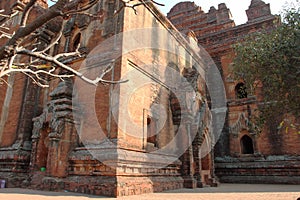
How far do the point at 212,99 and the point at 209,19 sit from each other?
10.5 m

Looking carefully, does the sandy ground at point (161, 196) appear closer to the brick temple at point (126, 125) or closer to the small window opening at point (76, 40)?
the brick temple at point (126, 125)

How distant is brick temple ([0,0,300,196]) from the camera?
776 centimetres

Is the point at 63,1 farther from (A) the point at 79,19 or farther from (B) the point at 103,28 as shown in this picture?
(A) the point at 79,19

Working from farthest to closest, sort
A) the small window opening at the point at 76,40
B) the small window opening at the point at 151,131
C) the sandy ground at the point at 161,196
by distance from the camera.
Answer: the small window opening at the point at 76,40 < the small window opening at the point at 151,131 < the sandy ground at the point at 161,196

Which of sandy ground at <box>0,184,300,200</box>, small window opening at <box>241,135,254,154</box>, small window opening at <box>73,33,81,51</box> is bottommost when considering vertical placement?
sandy ground at <box>0,184,300,200</box>

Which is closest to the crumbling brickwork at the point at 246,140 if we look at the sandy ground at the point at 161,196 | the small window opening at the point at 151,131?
the sandy ground at the point at 161,196

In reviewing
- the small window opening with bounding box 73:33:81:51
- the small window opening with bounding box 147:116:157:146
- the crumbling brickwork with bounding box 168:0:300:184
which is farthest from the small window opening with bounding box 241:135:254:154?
the small window opening with bounding box 73:33:81:51

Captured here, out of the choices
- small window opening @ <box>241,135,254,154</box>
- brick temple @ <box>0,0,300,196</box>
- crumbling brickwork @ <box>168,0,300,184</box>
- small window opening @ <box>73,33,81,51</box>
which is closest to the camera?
brick temple @ <box>0,0,300,196</box>

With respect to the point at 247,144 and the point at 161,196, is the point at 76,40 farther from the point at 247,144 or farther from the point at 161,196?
the point at 247,144

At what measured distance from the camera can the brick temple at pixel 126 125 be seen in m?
7.76

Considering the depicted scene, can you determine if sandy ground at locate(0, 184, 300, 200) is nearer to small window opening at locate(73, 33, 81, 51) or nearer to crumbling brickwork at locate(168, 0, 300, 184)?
crumbling brickwork at locate(168, 0, 300, 184)

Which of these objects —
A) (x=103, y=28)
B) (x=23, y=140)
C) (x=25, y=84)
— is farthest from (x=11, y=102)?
(x=103, y=28)

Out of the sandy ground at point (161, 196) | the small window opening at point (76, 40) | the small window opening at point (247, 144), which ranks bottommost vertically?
the sandy ground at point (161, 196)

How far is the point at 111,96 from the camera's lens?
8.27m
